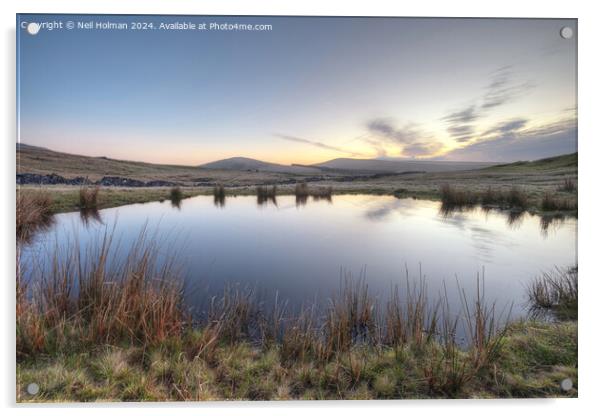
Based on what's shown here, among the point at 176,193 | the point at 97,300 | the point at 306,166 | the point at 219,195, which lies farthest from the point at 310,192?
the point at 97,300

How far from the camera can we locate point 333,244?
10.6ft

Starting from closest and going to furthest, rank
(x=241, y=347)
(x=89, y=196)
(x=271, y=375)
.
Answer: (x=271, y=375) → (x=241, y=347) → (x=89, y=196)

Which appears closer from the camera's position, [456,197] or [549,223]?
[549,223]

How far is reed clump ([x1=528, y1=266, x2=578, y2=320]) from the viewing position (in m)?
2.46

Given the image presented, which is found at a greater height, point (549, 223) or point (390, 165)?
point (390, 165)

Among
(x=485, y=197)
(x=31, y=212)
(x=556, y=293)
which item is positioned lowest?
(x=556, y=293)

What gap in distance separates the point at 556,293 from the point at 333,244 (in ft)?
7.44

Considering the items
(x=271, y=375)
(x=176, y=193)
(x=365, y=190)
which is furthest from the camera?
(x=365, y=190)

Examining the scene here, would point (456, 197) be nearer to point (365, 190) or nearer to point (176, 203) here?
point (365, 190)

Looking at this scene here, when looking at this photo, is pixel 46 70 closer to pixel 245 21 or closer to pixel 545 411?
pixel 245 21

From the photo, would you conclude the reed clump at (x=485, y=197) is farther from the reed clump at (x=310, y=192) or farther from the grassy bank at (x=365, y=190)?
the reed clump at (x=310, y=192)

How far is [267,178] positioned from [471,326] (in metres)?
2.51

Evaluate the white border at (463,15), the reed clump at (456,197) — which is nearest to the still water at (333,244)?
the reed clump at (456,197)

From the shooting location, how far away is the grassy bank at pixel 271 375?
1965 mm
